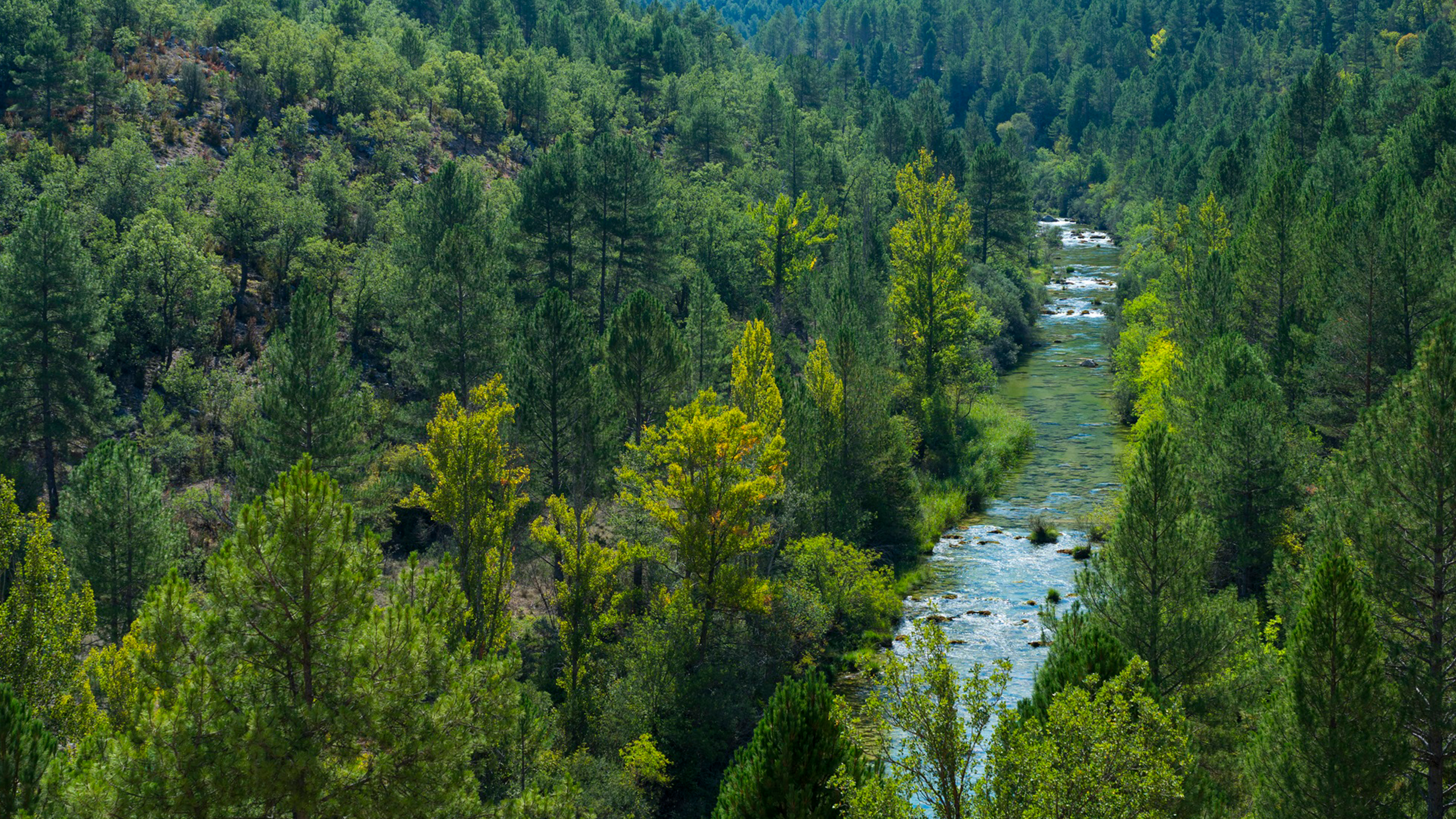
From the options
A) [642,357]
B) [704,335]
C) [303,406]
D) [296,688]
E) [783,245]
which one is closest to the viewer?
[296,688]

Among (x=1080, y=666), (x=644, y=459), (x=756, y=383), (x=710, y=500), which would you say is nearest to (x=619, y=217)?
(x=756, y=383)

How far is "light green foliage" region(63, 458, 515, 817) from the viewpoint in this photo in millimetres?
17047

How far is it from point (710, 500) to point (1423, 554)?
2231 cm

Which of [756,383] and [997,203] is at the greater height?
[997,203]

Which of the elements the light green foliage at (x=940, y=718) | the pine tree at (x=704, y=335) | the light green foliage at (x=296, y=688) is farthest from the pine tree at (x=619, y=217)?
the light green foliage at (x=940, y=718)

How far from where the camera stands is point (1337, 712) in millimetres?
22266

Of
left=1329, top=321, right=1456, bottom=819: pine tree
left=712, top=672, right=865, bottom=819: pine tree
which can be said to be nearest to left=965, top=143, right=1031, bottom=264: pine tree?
left=1329, top=321, right=1456, bottom=819: pine tree

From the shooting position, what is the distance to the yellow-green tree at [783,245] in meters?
83.9

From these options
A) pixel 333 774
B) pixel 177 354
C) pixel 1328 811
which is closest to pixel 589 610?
pixel 333 774

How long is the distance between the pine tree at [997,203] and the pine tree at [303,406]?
73596mm

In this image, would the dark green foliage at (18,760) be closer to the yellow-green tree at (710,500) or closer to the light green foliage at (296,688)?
the light green foliage at (296,688)

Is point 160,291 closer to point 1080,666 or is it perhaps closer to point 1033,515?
point 1033,515

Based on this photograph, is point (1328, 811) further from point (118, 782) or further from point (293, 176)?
point (293, 176)

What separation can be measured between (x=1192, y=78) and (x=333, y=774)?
189381 mm
